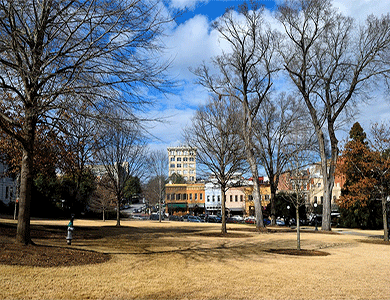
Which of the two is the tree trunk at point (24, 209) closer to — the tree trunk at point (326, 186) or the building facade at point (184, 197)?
the tree trunk at point (326, 186)

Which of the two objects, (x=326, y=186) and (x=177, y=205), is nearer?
(x=326, y=186)

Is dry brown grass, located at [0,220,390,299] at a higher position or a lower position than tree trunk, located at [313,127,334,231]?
lower

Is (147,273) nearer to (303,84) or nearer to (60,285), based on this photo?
(60,285)

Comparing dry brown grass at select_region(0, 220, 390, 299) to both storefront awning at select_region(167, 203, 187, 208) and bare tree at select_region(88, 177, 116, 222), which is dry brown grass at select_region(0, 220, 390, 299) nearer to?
bare tree at select_region(88, 177, 116, 222)

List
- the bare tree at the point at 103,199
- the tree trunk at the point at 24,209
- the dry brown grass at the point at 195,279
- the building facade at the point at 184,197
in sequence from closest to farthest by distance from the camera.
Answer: the dry brown grass at the point at 195,279, the tree trunk at the point at 24,209, the bare tree at the point at 103,199, the building facade at the point at 184,197

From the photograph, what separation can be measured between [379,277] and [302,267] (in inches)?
87.2

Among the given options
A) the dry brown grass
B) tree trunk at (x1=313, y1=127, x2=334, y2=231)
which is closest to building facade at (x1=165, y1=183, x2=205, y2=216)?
tree trunk at (x1=313, y1=127, x2=334, y2=231)

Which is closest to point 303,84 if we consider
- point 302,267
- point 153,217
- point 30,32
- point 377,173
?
point 377,173

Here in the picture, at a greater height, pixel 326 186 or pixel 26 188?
pixel 326 186

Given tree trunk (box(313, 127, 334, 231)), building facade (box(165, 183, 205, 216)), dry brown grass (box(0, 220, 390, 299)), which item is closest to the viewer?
dry brown grass (box(0, 220, 390, 299))

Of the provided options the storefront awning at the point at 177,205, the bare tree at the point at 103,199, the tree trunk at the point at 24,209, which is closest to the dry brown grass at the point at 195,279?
the tree trunk at the point at 24,209

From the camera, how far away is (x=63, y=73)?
1123cm

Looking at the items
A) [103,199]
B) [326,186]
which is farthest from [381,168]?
[103,199]

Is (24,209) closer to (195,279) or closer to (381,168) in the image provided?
(195,279)
